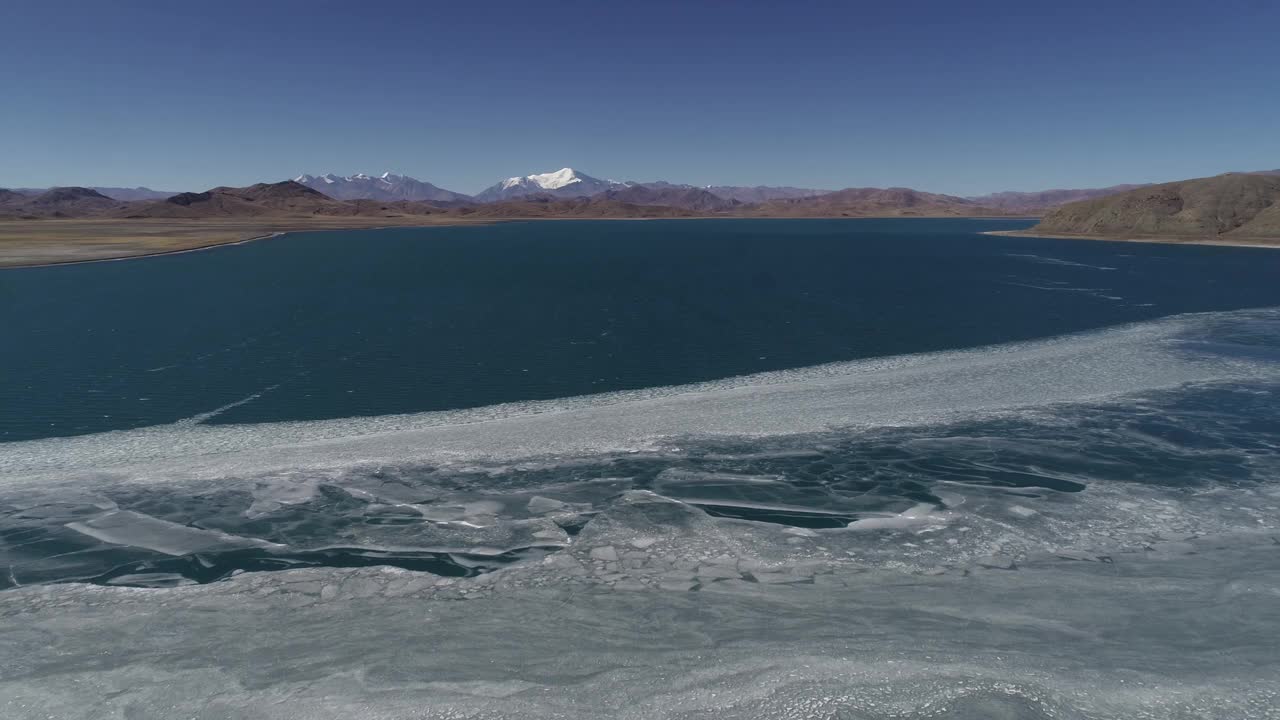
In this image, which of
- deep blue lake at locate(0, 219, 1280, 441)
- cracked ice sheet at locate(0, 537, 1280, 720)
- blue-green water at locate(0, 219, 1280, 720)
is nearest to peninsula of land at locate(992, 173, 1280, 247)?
deep blue lake at locate(0, 219, 1280, 441)

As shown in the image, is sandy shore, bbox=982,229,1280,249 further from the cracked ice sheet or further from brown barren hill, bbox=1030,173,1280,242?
the cracked ice sheet

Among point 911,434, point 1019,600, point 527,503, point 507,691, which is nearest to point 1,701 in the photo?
point 507,691

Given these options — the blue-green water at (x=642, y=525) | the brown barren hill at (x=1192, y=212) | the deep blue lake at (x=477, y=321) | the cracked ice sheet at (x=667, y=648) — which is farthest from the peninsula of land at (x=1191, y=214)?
the cracked ice sheet at (x=667, y=648)

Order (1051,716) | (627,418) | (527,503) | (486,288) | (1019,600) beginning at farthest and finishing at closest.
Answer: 1. (486,288)
2. (627,418)
3. (527,503)
4. (1019,600)
5. (1051,716)

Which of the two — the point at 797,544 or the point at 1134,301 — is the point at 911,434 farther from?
the point at 1134,301

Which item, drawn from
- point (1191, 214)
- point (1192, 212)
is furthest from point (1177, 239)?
point (1192, 212)

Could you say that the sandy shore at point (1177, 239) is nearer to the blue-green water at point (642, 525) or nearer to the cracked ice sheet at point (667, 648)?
the blue-green water at point (642, 525)

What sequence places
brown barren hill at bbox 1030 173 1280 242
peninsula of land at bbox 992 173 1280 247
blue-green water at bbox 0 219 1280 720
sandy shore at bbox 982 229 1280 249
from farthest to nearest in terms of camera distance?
brown barren hill at bbox 1030 173 1280 242
peninsula of land at bbox 992 173 1280 247
sandy shore at bbox 982 229 1280 249
blue-green water at bbox 0 219 1280 720
